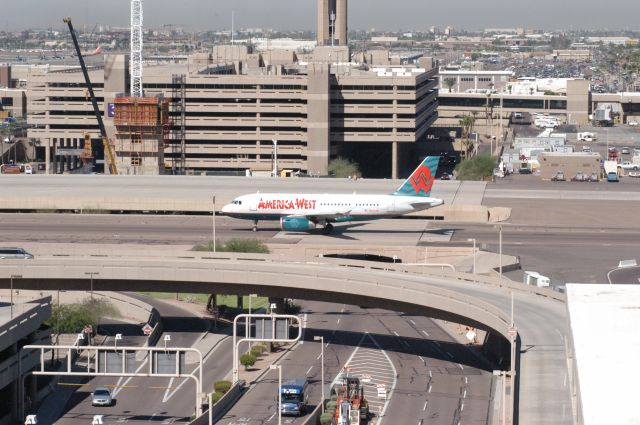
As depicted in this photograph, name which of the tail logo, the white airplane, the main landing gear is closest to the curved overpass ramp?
the white airplane

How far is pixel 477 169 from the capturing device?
190m

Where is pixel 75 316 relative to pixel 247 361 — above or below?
above

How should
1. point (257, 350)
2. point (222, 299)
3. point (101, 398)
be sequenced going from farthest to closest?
point (222, 299), point (257, 350), point (101, 398)

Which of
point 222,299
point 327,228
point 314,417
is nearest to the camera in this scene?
point 314,417

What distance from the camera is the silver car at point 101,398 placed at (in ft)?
243

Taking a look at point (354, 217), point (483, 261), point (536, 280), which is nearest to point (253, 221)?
point (354, 217)

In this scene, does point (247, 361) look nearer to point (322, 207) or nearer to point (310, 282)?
point (310, 282)

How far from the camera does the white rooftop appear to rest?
119 feet

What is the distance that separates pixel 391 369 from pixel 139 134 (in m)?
108

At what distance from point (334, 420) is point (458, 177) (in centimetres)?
12680

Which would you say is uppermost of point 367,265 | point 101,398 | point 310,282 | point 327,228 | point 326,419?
point 367,265

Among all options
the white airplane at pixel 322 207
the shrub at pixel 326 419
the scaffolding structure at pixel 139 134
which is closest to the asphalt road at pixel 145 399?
the shrub at pixel 326 419

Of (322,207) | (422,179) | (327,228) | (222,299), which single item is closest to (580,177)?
(422,179)

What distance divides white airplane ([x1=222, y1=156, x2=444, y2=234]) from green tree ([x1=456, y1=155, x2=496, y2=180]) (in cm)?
6288
